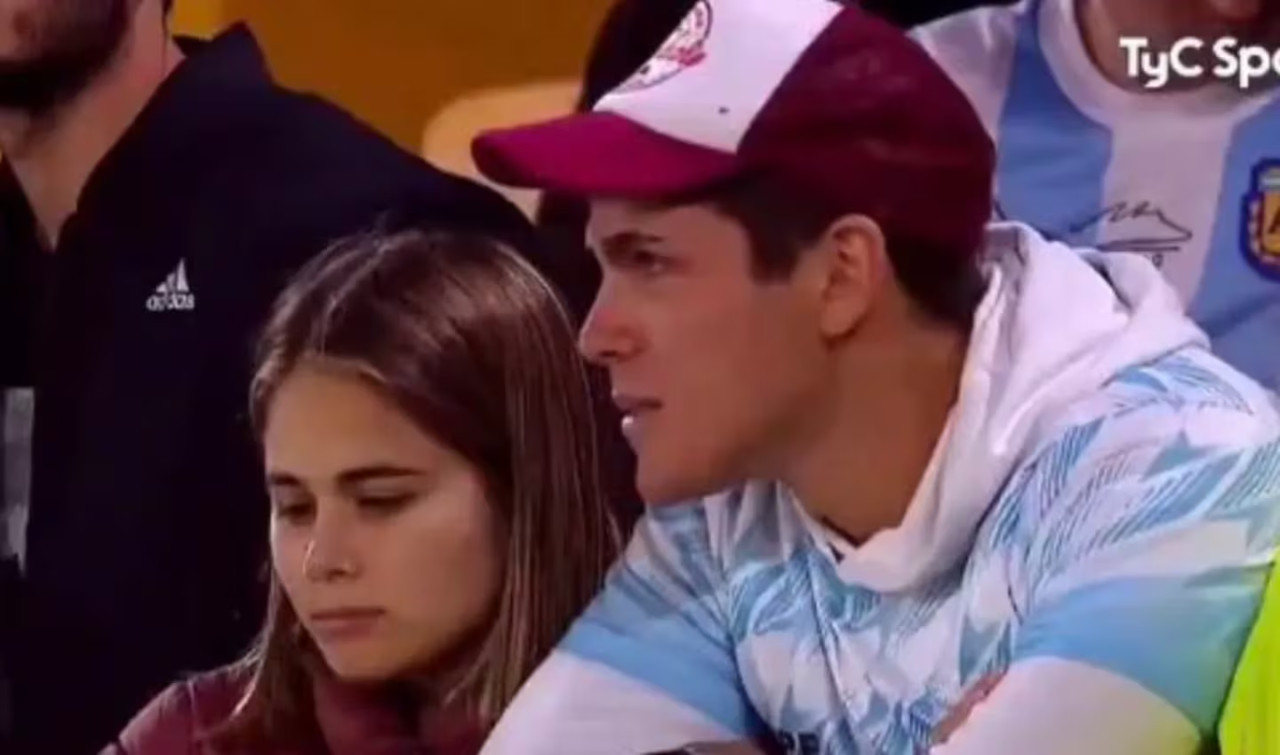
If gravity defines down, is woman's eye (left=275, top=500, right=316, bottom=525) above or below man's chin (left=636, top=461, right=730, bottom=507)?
below

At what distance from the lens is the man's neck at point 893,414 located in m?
0.87

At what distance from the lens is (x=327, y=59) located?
4.28 feet

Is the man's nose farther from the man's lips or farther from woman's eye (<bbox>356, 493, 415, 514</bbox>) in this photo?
woman's eye (<bbox>356, 493, 415, 514</bbox>)

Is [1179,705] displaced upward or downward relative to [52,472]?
upward

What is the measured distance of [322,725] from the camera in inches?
41.7

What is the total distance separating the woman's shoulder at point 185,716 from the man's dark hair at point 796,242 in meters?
0.36

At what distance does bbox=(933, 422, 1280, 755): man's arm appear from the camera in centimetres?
76

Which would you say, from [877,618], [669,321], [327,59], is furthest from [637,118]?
[327,59]

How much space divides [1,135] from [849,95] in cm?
62

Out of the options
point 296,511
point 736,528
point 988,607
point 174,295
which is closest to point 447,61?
point 174,295

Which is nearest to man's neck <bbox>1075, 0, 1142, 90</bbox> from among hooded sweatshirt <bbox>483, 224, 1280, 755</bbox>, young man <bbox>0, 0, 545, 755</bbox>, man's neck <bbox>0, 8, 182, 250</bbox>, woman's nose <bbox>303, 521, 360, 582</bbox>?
hooded sweatshirt <bbox>483, 224, 1280, 755</bbox>

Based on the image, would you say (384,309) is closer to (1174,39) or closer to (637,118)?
(637,118)

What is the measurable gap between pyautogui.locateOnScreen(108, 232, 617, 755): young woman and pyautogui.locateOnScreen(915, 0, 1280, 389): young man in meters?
0.22

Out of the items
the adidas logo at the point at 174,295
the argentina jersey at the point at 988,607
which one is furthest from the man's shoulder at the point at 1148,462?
the adidas logo at the point at 174,295
